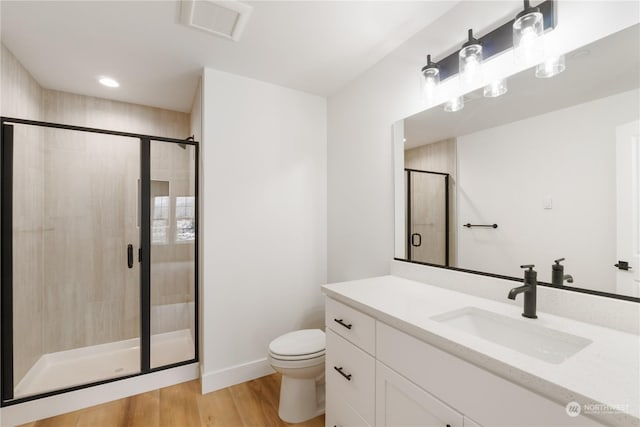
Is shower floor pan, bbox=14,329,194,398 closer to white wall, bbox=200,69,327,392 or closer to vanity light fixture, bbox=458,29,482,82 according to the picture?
white wall, bbox=200,69,327,392

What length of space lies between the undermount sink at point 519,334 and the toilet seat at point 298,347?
91 cm

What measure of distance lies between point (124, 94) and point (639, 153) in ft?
11.3

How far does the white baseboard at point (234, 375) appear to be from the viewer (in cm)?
203

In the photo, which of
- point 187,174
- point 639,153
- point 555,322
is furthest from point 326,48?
point 555,322

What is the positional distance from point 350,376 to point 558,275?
0.98 metres

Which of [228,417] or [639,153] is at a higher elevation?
[639,153]

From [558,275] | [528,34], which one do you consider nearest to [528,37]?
[528,34]

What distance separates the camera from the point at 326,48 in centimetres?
188

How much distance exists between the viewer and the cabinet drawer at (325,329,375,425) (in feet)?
3.92

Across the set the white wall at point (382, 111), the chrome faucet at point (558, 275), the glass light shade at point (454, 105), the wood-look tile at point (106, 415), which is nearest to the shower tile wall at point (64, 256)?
the wood-look tile at point (106, 415)

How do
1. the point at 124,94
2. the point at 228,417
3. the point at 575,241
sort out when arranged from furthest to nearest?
the point at 124,94
the point at 228,417
the point at 575,241

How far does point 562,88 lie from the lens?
1.12m

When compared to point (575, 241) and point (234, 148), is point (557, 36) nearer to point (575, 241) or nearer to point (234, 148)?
point (575, 241)

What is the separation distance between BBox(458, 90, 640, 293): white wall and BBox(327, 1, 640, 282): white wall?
0.93ft
